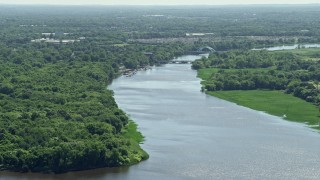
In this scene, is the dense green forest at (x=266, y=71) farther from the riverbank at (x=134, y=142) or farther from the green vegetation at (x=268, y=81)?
the riverbank at (x=134, y=142)

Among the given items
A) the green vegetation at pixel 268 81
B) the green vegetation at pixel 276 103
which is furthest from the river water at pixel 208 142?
the green vegetation at pixel 268 81

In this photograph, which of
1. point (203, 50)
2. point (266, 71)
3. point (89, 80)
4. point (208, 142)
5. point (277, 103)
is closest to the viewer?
point (208, 142)

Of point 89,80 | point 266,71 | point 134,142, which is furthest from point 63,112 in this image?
point 266,71

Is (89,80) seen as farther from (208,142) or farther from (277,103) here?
(208,142)

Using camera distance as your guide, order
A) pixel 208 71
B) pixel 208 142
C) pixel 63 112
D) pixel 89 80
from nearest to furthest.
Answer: pixel 208 142
pixel 63 112
pixel 89 80
pixel 208 71

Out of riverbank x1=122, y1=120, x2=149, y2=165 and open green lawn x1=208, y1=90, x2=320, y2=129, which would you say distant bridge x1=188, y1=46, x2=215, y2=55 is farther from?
riverbank x1=122, y1=120, x2=149, y2=165
